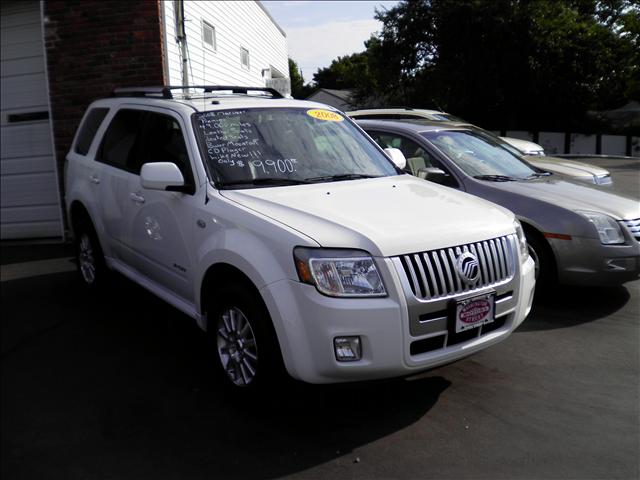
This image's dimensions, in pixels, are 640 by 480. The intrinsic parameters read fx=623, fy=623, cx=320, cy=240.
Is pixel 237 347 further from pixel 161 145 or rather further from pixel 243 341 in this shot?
pixel 161 145

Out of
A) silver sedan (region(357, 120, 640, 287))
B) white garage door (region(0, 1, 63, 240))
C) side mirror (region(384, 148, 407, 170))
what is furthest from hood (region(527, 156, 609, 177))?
white garage door (region(0, 1, 63, 240))

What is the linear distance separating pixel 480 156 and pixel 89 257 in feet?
13.6

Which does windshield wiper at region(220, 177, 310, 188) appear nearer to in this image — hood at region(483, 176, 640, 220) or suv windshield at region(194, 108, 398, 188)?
suv windshield at region(194, 108, 398, 188)

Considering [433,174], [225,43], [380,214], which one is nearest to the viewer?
[380,214]

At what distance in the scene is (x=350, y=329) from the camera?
3.16 metres

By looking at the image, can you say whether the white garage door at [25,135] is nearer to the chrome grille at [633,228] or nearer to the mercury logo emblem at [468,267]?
the mercury logo emblem at [468,267]

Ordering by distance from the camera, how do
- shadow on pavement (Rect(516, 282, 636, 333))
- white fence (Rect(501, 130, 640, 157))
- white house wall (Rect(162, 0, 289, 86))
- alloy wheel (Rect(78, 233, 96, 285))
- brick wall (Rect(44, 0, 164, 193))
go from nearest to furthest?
1. shadow on pavement (Rect(516, 282, 636, 333))
2. alloy wheel (Rect(78, 233, 96, 285))
3. brick wall (Rect(44, 0, 164, 193))
4. white house wall (Rect(162, 0, 289, 86))
5. white fence (Rect(501, 130, 640, 157))

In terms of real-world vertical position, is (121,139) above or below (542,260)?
above

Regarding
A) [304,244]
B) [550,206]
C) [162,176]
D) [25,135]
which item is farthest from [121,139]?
[25,135]

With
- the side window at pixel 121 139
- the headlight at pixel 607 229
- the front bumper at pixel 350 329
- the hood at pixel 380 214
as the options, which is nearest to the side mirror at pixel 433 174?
the headlight at pixel 607 229

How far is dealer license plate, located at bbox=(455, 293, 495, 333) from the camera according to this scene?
3.41 metres

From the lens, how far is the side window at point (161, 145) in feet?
14.7

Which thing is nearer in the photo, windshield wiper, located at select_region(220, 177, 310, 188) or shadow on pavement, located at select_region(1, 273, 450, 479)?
shadow on pavement, located at select_region(1, 273, 450, 479)

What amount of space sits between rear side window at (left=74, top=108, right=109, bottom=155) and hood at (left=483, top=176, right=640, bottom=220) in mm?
3876
